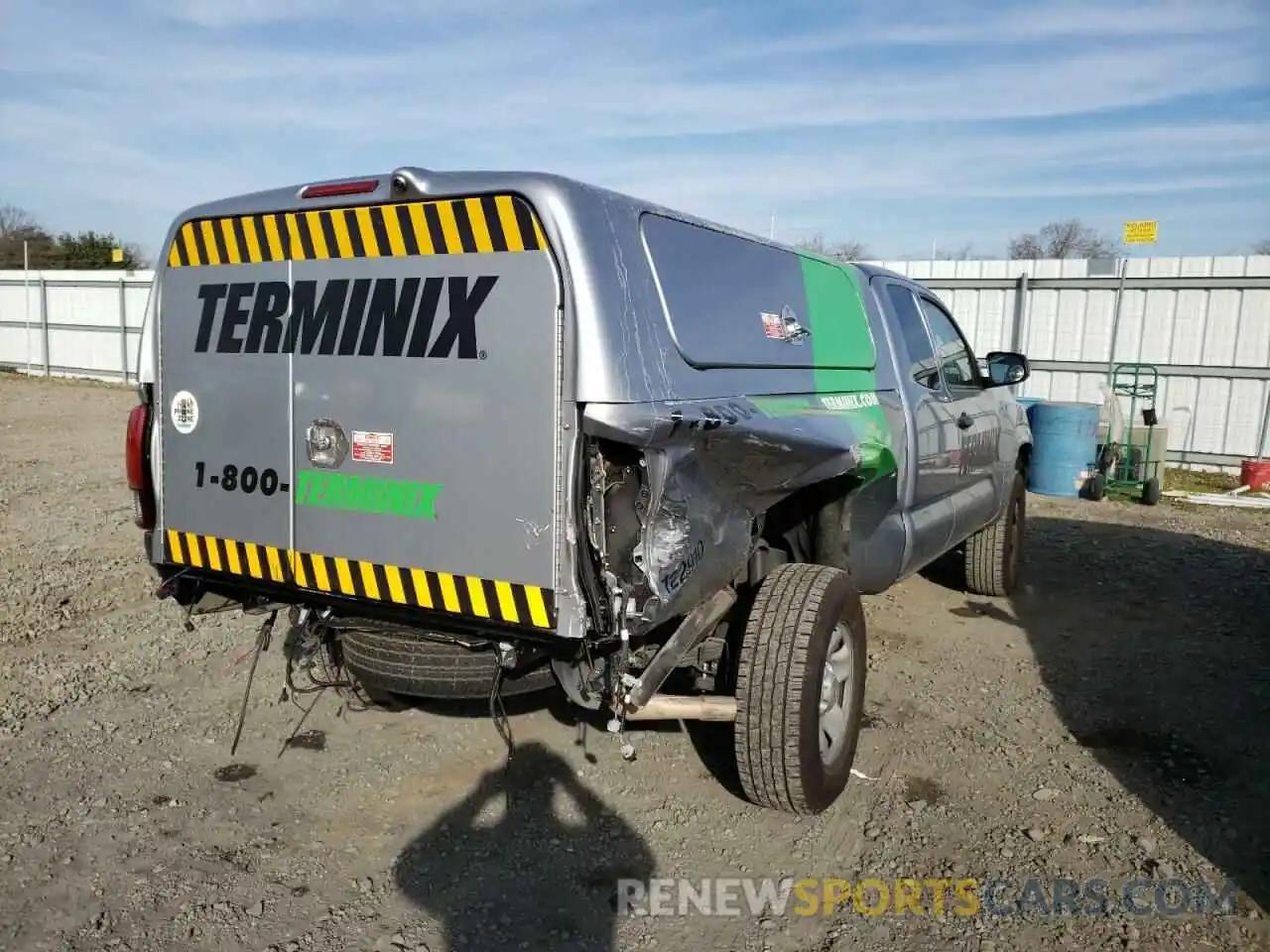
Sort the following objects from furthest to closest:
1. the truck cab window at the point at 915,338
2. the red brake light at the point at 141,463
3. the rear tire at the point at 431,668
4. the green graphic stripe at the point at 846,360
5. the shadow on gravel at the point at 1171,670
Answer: the truck cab window at the point at 915,338 → the green graphic stripe at the point at 846,360 → the shadow on gravel at the point at 1171,670 → the red brake light at the point at 141,463 → the rear tire at the point at 431,668

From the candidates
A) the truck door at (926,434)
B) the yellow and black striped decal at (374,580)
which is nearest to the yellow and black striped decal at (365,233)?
the yellow and black striped decal at (374,580)

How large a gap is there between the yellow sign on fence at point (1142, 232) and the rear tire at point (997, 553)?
672 cm

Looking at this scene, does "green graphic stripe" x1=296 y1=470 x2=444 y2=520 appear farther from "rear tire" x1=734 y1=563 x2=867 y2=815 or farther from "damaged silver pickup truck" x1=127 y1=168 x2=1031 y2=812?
"rear tire" x1=734 y1=563 x2=867 y2=815

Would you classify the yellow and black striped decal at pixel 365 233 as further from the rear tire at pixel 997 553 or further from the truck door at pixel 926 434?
the rear tire at pixel 997 553

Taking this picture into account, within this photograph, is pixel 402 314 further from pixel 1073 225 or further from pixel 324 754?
pixel 1073 225

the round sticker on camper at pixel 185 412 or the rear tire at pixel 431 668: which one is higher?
the round sticker on camper at pixel 185 412

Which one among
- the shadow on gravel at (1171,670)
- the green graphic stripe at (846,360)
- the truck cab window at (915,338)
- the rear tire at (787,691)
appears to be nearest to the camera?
the rear tire at (787,691)

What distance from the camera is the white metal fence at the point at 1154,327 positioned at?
1234 cm

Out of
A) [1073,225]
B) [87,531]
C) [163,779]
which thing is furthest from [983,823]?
[1073,225]

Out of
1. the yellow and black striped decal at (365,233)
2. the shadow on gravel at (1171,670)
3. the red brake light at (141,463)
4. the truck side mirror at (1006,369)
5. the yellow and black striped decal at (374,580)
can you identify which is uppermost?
the yellow and black striped decal at (365,233)

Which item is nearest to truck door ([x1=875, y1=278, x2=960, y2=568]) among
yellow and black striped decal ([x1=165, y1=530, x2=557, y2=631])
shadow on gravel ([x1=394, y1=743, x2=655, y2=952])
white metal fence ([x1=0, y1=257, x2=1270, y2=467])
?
shadow on gravel ([x1=394, y1=743, x2=655, y2=952])

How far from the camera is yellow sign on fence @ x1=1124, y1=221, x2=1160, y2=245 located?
11773mm

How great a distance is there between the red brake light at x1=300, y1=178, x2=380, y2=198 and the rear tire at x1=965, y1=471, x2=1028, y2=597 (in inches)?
184

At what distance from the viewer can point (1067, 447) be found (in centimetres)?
1062
